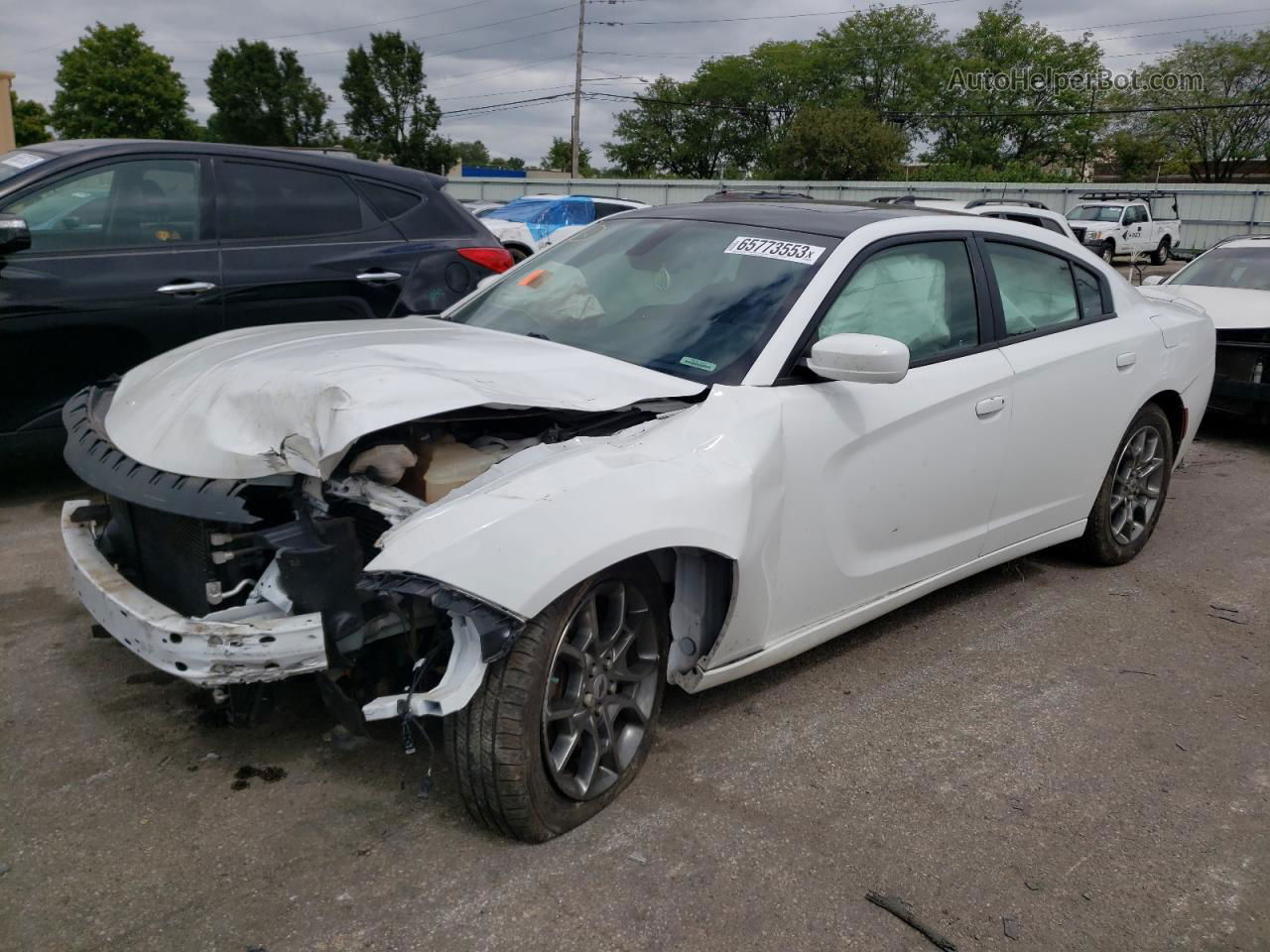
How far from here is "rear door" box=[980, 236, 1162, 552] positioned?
13.1 feet

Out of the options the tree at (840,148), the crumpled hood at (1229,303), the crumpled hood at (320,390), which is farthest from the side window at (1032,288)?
the tree at (840,148)

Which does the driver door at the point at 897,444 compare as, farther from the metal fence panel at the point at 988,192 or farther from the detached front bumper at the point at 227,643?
the metal fence panel at the point at 988,192

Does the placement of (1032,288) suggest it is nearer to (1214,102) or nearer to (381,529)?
(381,529)

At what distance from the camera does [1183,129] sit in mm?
55938

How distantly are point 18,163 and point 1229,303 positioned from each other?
8.03 m

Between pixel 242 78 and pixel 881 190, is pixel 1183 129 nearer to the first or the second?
pixel 881 190

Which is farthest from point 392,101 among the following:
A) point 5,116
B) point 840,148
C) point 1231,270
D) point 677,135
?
point 1231,270

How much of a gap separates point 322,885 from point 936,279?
286cm

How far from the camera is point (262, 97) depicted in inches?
2773

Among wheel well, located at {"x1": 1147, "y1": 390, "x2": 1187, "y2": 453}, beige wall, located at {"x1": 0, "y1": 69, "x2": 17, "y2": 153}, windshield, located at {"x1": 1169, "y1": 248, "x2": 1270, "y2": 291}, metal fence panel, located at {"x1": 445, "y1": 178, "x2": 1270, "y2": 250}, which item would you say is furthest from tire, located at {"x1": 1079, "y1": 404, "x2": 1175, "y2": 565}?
beige wall, located at {"x1": 0, "y1": 69, "x2": 17, "y2": 153}

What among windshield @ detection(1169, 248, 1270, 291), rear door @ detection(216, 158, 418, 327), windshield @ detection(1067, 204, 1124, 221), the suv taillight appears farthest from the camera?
windshield @ detection(1067, 204, 1124, 221)

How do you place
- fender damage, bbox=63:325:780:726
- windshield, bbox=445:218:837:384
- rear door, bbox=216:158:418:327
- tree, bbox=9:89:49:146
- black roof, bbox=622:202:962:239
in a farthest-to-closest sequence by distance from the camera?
tree, bbox=9:89:49:146 → rear door, bbox=216:158:418:327 → black roof, bbox=622:202:962:239 → windshield, bbox=445:218:837:384 → fender damage, bbox=63:325:780:726

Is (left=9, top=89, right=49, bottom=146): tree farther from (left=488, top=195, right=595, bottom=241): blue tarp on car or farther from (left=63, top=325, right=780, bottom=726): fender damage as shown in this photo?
(left=63, top=325, right=780, bottom=726): fender damage

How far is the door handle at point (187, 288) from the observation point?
5.03 m
